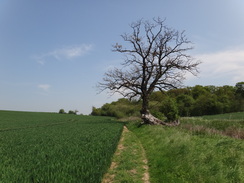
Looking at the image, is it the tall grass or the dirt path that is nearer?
the tall grass

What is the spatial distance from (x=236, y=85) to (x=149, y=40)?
181 ft

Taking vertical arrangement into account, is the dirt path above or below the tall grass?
below

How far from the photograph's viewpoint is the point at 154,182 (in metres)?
6.05

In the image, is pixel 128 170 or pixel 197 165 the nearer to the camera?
pixel 197 165

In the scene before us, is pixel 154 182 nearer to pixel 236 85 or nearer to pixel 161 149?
pixel 161 149

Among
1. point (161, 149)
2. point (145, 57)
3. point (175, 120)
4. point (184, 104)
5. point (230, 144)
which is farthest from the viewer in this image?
point (184, 104)

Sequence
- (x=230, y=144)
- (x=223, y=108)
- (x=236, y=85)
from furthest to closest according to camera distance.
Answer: (x=236, y=85)
(x=223, y=108)
(x=230, y=144)

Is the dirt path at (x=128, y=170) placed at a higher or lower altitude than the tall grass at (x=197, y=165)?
lower

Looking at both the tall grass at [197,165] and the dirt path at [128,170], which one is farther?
the dirt path at [128,170]

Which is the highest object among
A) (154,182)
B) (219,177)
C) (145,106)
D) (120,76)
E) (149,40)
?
(149,40)

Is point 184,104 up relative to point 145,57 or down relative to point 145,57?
down

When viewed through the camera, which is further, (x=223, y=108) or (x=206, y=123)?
(x=223, y=108)

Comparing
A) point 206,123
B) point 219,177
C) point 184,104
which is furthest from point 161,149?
point 184,104

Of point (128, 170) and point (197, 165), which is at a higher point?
point (197, 165)
